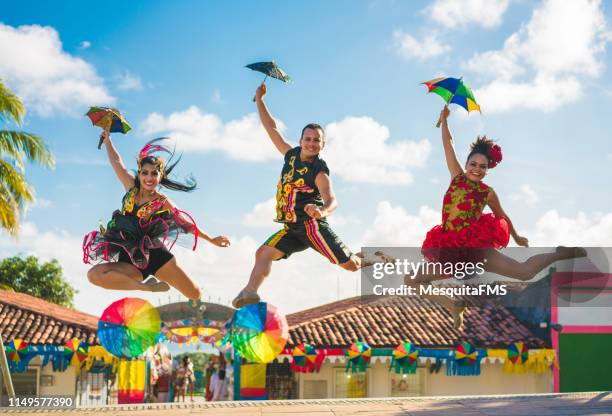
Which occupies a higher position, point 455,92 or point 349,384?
point 455,92

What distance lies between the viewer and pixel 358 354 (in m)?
16.8

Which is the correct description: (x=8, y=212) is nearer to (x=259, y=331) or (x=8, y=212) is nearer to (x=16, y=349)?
(x=16, y=349)

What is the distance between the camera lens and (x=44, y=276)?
27.7 metres

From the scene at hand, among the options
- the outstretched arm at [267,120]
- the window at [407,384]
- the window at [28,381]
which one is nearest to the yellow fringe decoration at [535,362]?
the window at [407,384]

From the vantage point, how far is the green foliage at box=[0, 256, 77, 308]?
89.9ft

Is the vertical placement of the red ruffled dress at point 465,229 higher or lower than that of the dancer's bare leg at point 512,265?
higher

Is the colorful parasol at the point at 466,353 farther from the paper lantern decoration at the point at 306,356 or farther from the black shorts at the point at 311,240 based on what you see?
the black shorts at the point at 311,240

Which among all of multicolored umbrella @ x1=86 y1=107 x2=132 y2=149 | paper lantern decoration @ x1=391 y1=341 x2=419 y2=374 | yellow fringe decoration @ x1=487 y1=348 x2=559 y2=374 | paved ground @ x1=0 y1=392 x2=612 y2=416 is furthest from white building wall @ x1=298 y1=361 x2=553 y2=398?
multicolored umbrella @ x1=86 y1=107 x2=132 y2=149

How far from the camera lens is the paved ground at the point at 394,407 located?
5961 mm

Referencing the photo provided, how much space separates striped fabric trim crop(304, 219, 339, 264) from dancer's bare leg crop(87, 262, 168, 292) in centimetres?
133

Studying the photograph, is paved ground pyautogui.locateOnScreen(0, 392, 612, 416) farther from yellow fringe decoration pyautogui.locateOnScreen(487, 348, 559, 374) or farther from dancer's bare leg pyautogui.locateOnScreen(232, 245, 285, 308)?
yellow fringe decoration pyautogui.locateOnScreen(487, 348, 559, 374)

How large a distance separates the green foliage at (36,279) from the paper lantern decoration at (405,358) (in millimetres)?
15833

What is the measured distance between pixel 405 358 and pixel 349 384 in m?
1.71

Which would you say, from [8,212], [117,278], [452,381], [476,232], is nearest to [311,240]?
[476,232]
